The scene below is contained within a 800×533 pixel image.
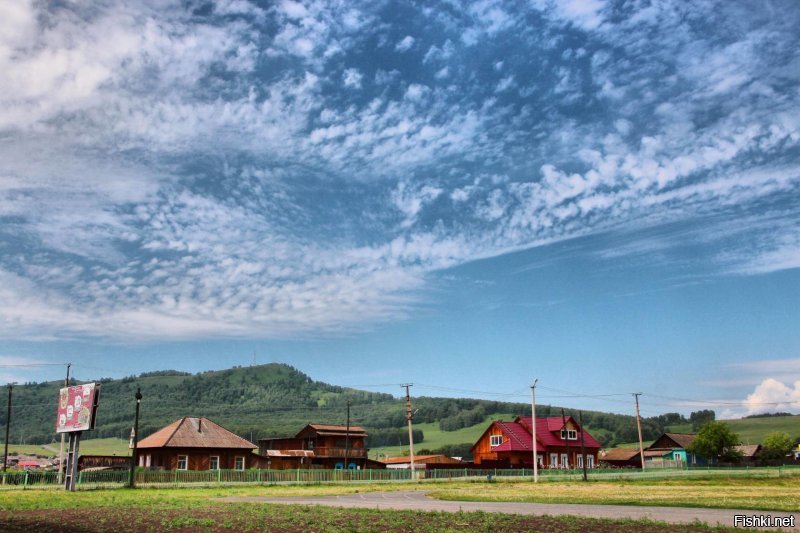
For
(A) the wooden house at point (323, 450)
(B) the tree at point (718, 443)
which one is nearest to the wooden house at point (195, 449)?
(A) the wooden house at point (323, 450)

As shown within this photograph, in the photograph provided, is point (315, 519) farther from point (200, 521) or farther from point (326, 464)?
point (326, 464)

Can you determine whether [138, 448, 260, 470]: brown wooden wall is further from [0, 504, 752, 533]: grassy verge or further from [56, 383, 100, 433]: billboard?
[0, 504, 752, 533]: grassy verge

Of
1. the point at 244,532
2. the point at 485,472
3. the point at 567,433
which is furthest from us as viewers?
the point at 567,433

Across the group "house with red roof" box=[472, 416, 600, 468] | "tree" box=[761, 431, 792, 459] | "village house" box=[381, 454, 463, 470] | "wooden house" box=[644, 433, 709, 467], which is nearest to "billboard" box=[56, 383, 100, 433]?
"village house" box=[381, 454, 463, 470]

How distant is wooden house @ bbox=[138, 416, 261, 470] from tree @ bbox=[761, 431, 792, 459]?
9209cm

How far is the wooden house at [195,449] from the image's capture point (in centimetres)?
7594

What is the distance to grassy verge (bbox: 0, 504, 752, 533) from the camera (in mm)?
19391

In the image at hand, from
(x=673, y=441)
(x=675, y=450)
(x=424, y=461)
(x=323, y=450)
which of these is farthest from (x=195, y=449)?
(x=673, y=441)

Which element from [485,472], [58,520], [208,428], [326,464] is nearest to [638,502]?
[58,520]

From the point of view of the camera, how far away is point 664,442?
123 m

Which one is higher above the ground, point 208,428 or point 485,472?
point 208,428

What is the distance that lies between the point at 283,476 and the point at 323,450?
29014mm

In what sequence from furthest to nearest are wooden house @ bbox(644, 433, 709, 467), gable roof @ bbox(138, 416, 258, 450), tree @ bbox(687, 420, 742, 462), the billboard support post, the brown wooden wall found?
wooden house @ bbox(644, 433, 709, 467)
tree @ bbox(687, 420, 742, 462)
gable roof @ bbox(138, 416, 258, 450)
the brown wooden wall
the billboard support post

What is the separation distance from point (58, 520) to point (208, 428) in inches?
2445
